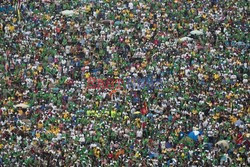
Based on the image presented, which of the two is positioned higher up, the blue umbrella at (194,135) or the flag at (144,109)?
the flag at (144,109)

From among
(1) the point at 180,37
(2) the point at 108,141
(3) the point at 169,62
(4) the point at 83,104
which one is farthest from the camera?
(1) the point at 180,37

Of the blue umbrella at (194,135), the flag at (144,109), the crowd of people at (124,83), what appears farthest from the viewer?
the flag at (144,109)

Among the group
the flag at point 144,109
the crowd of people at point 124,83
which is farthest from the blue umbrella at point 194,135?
the flag at point 144,109

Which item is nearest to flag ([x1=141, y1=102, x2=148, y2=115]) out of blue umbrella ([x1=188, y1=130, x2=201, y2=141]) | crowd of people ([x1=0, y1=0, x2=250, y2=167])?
crowd of people ([x1=0, y1=0, x2=250, y2=167])

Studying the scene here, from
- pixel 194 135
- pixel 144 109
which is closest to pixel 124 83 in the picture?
pixel 144 109

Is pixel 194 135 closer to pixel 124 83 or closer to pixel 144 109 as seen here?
pixel 144 109

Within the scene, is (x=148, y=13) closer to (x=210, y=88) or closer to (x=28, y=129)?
(x=210, y=88)

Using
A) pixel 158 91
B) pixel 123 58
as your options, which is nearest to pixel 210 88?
pixel 158 91

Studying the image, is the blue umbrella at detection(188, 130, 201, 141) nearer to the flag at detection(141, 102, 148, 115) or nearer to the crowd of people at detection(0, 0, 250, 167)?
the crowd of people at detection(0, 0, 250, 167)

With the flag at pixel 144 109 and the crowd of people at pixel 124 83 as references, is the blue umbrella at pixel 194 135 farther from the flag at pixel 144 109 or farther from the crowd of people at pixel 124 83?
the flag at pixel 144 109
